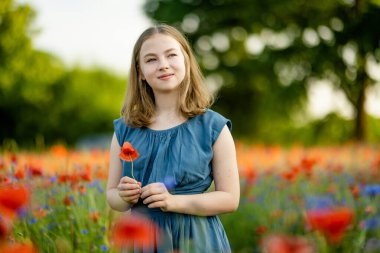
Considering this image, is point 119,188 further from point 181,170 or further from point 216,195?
point 216,195

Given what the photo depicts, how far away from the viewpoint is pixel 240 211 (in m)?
4.63

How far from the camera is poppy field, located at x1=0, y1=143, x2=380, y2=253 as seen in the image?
5.15ft

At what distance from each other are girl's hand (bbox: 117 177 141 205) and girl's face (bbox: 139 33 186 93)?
45 cm

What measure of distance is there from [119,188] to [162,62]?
56 centimetres

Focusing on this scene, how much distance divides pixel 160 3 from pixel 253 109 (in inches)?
226

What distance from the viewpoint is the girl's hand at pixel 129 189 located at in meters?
2.02

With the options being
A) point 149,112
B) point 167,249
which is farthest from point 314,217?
point 149,112

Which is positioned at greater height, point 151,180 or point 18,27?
point 18,27

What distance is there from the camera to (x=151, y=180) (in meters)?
2.19

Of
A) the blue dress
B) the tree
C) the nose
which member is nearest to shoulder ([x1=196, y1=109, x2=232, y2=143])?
the blue dress

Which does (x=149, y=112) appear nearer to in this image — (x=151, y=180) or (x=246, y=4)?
(x=151, y=180)

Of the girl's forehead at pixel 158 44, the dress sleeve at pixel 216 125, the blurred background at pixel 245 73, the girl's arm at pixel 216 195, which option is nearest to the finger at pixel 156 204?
the girl's arm at pixel 216 195

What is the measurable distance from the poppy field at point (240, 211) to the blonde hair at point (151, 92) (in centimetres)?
54

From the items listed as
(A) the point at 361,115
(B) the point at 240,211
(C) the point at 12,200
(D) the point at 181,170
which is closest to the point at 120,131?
(D) the point at 181,170
